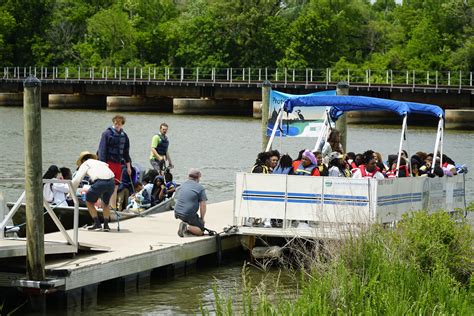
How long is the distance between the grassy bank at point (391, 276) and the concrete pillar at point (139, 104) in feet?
236

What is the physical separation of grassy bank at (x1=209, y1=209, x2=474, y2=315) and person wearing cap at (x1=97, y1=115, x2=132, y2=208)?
455 centimetres

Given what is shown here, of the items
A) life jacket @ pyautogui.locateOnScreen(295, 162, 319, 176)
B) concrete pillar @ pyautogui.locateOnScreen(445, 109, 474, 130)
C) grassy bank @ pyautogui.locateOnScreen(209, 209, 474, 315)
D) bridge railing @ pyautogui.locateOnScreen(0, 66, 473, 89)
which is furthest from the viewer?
bridge railing @ pyautogui.locateOnScreen(0, 66, 473, 89)

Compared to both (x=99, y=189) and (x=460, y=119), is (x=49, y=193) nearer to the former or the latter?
(x=99, y=189)

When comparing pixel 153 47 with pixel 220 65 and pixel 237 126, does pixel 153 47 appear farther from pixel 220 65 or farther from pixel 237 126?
pixel 237 126

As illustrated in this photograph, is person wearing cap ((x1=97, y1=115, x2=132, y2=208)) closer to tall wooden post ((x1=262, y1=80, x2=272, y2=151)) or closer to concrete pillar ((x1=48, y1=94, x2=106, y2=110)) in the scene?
tall wooden post ((x1=262, y1=80, x2=272, y2=151))

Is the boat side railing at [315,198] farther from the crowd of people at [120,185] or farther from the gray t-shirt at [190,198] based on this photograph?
the crowd of people at [120,185]

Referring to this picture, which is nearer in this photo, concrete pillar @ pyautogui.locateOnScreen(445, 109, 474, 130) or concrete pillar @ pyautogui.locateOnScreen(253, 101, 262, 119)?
concrete pillar @ pyautogui.locateOnScreen(445, 109, 474, 130)

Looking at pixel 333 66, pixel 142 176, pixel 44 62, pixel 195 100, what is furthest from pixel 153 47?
pixel 142 176

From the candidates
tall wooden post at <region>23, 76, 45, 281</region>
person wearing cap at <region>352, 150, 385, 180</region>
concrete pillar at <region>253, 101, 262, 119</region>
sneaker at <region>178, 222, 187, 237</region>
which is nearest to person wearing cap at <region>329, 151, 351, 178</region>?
person wearing cap at <region>352, 150, 385, 180</region>

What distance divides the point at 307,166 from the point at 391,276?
19.4ft

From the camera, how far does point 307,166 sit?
64.0 feet

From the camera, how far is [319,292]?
13195 millimetres

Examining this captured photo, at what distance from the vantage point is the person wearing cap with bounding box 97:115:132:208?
20.0 meters

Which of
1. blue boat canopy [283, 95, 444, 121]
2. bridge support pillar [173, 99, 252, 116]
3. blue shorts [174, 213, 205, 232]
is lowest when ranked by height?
bridge support pillar [173, 99, 252, 116]
